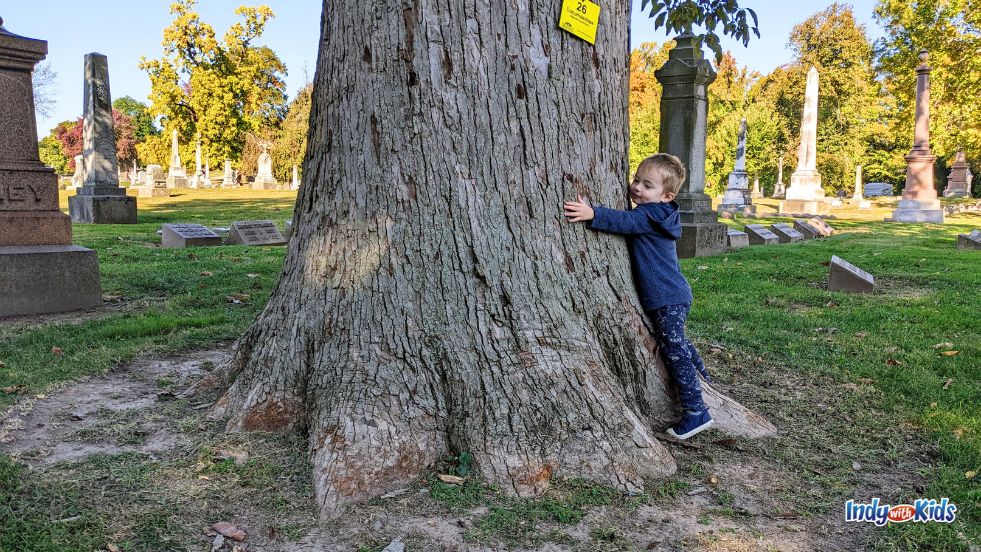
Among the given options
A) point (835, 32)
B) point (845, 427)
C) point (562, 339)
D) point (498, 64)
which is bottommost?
point (845, 427)

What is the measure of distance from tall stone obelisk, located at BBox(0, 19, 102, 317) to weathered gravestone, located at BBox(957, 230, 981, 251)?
45.1 ft

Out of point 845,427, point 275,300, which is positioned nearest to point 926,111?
point 845,427

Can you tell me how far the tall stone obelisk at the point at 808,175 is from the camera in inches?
1021

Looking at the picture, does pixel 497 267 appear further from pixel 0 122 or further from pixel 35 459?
pixel 0 122

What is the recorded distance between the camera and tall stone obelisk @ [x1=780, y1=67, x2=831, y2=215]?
85.1ft

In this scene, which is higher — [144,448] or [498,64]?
[498,64]

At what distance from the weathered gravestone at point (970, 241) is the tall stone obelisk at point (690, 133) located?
460 cm

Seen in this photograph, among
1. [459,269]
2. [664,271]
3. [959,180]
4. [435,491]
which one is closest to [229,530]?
[435,491]

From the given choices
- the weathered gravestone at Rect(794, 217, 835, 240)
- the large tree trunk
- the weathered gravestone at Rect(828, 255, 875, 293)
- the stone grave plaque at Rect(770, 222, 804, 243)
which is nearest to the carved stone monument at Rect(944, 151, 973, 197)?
A: the weathered gravestone at Rect(794, 217, 835, 240)

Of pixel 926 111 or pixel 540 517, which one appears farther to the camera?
pixel 926 111

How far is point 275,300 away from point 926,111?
86.0 feet

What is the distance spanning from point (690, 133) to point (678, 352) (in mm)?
9226

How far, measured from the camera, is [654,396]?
3.23 metres

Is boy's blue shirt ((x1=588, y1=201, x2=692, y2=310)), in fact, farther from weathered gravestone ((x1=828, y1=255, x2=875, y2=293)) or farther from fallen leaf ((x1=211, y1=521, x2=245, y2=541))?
weathered gravestone ((x1=828, y1=255, x2=875, y2=293))
